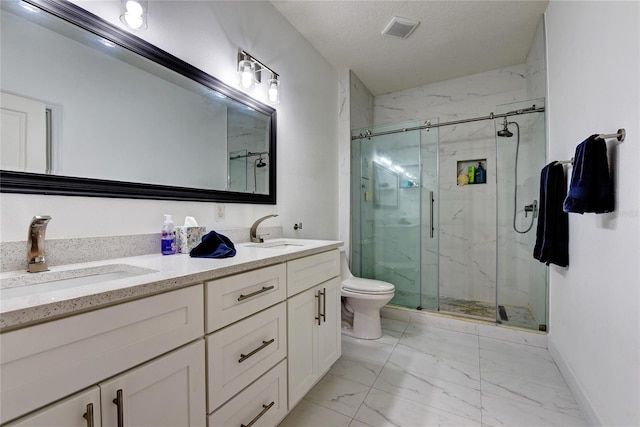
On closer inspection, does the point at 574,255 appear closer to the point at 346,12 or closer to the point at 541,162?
the point at 541,162

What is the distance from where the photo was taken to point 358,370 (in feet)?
6.23

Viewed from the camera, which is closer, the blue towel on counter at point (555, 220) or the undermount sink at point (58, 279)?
the undermount sink at point (58, 279)

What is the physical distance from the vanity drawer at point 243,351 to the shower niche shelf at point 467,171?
2.72 meters

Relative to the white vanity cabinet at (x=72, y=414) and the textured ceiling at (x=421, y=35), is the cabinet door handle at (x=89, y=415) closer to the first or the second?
the white vanity cabinet at (x=72, y=414)

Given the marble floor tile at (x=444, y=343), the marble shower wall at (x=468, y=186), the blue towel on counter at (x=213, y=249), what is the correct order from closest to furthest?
1. the blue towel on counter at (x=213, y=249)
2. the marble floor tile at (x=444, y=343)
3. the marble shower wall at (x=468, y=186)

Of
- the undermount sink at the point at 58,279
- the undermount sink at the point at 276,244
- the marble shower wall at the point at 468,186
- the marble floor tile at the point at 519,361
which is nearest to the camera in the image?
the undermount sink at the point at 58,279

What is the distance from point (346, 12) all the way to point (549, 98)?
1.66 meters

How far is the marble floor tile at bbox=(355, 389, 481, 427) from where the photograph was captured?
1420 millimetres

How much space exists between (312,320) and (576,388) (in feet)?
4.93

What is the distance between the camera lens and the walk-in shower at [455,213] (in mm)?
2484

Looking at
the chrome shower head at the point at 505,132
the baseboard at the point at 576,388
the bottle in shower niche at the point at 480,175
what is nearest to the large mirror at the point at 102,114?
the baseboard at the point at 576,388

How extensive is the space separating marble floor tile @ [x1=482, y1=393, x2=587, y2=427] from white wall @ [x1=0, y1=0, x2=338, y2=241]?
159cm

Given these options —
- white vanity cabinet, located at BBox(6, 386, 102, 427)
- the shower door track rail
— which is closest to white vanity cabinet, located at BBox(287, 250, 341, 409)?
white vanity cabinet, located at BBox(6, 386, 102, 427)

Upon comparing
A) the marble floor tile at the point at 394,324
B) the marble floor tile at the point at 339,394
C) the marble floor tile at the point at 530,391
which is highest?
the marble floor tile at the point at 530,391
